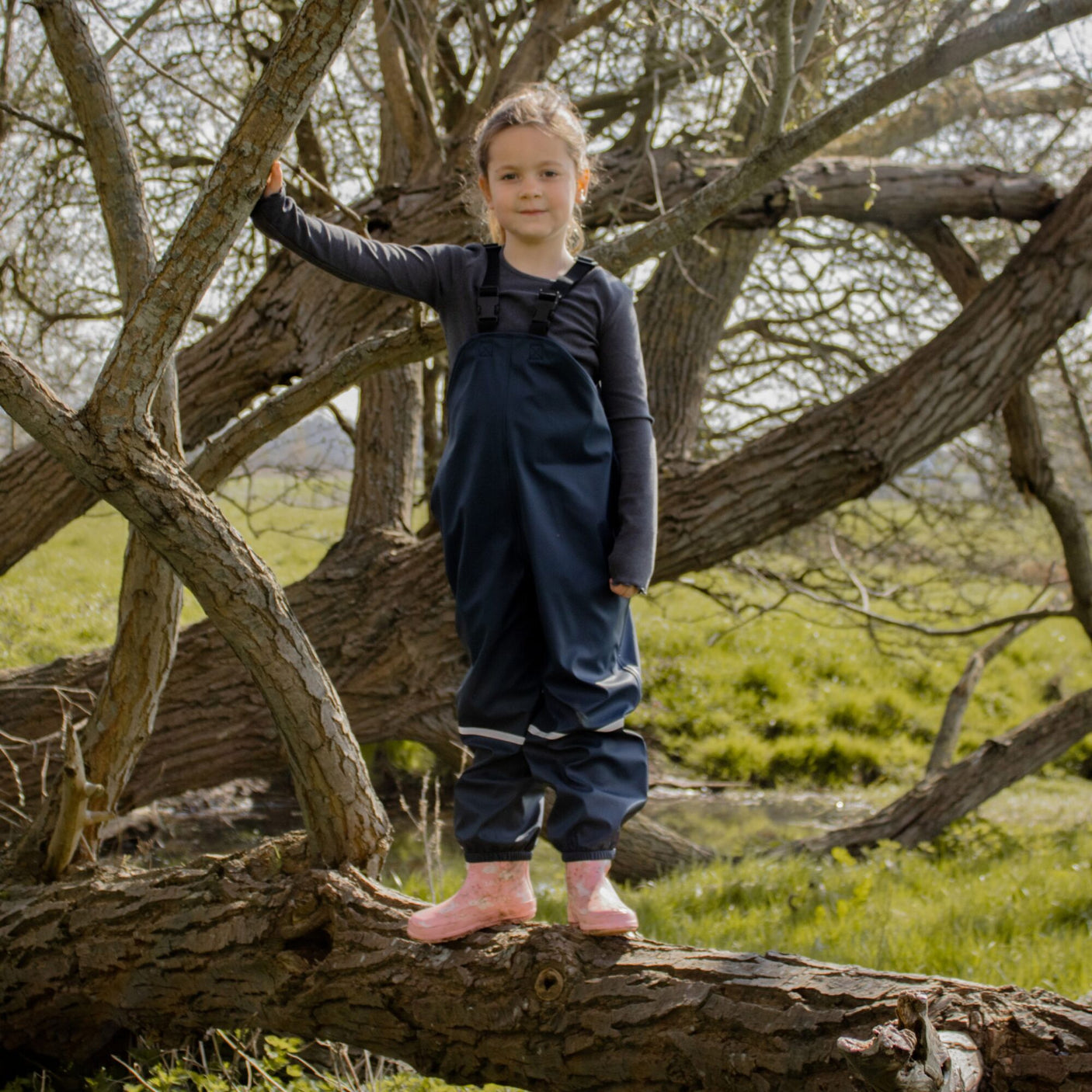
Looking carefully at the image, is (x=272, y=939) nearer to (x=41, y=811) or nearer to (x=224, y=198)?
(x=41, y=811)

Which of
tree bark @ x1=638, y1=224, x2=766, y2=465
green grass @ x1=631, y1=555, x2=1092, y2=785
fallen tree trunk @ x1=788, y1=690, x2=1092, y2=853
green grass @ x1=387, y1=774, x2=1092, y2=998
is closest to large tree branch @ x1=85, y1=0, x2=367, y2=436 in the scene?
green grass @ x1=387, y1=774, x2=1092, y2=998

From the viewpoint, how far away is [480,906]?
232cm

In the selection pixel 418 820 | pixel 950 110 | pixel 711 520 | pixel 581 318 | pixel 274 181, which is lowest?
pixel 418 820

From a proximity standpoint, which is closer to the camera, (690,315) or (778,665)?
(690,315)

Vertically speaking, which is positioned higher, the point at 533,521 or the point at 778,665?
the point at 533,521

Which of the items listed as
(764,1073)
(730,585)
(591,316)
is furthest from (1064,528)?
(730,585)

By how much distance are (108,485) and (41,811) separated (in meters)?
1.29

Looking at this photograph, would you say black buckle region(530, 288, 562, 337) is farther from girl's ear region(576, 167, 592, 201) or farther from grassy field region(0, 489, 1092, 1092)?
grassy field region(0, 489, 1092, 1092)

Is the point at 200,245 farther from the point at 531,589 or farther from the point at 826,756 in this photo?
the point at 826,756

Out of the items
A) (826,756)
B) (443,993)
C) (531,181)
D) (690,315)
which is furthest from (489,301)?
(826,756)

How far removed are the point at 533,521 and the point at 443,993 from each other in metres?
0.93

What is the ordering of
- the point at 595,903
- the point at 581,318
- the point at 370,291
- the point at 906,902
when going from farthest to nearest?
the point at 906,902
the point at 370,291
the point at 581,318
the point at 595,903

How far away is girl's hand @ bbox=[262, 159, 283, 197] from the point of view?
2248 mm

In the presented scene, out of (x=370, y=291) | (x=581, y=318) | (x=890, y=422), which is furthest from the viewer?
(x=370, y=291)
